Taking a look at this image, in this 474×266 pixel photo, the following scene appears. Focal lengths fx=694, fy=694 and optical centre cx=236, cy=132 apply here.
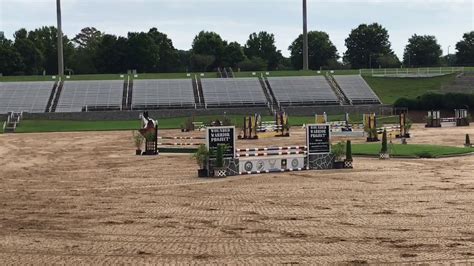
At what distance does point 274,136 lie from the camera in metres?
50.9

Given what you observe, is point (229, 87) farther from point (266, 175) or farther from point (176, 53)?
point (266, 175)

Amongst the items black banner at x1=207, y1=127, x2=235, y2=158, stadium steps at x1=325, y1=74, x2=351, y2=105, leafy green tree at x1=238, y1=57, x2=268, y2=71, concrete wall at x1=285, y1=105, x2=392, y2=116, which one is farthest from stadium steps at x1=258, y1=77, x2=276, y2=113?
black banner at x1=207, y1=127, x2=235, y2=158

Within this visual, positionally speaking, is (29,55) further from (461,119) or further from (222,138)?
(222,138)

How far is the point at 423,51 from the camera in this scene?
152 metres

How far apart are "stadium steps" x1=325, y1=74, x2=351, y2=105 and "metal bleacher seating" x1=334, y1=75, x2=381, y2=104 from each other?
0.39 metres

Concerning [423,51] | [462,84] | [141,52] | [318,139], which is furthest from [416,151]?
[423,51]

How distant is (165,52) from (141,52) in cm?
1287

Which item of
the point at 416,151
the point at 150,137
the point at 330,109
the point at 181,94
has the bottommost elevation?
the point at 416,151

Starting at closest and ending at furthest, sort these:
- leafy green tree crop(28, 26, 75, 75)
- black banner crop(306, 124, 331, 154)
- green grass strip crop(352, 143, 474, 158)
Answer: black banner crop(306, 124, 331, 154) → green grass strip crop(352, 143, 474, 158) → leafy green tree crop(28, 26, 75, 75)

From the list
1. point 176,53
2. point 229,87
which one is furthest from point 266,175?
point 176,53

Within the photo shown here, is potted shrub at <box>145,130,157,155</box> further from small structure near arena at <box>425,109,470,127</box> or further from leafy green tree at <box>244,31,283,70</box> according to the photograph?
leafy green tree at <box>244,31,283,70</box>

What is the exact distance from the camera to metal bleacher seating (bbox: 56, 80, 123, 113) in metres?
82.2

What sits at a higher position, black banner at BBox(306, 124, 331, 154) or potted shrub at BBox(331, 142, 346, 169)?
black banner at BBox(306, 124, 331, 154)

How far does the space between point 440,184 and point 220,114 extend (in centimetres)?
6010
